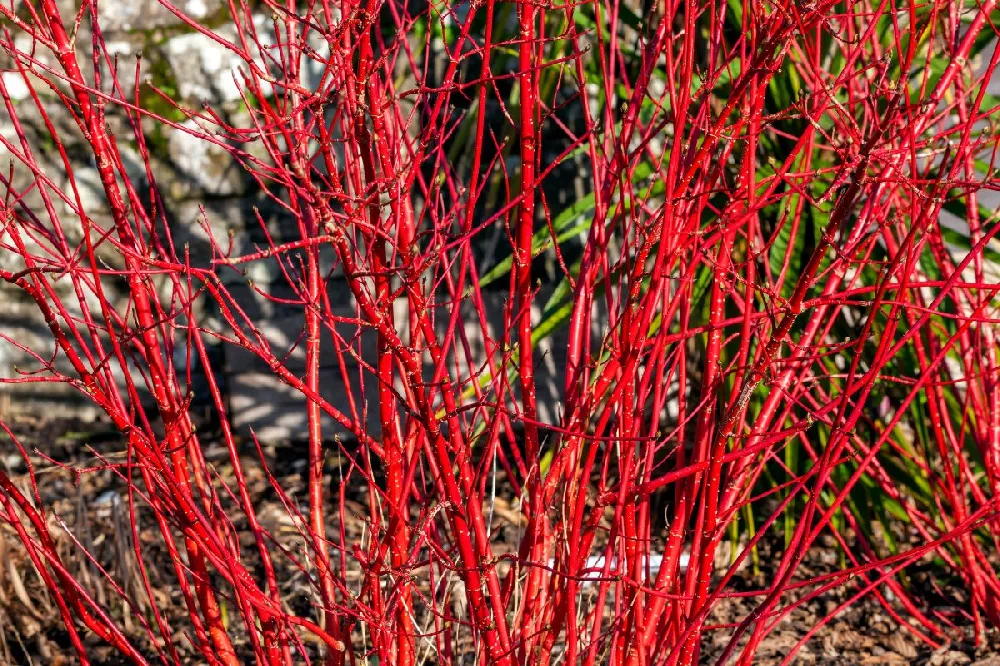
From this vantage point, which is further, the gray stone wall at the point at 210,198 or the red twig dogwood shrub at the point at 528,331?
the gray stone wall at the point at 210,198

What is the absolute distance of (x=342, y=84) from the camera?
1.06 m

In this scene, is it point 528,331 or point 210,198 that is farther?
point 210,198

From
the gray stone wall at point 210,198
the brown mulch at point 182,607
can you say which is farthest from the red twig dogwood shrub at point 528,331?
the gray stone wall at point 210,198

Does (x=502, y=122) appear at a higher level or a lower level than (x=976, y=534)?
higher

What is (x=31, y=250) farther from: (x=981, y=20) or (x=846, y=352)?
(x=981, y=20)

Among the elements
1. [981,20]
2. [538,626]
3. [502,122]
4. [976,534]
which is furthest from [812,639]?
[502,122]

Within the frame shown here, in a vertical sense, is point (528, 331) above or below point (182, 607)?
above

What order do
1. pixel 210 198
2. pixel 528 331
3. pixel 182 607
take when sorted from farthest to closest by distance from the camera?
pixel 210 198 < pixel 182 607 < pixel 528 331

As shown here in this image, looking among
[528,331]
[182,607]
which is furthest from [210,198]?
[528,331]

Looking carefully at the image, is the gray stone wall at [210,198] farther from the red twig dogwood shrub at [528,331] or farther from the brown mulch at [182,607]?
the red twig dogwood shrub at [528,331]

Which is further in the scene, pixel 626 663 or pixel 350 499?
pixel 350 499

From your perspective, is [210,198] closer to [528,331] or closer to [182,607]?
[182,607]

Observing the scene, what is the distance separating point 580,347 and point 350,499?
1.79 m

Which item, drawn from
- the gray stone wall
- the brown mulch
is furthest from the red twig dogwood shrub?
the gray stone wall
